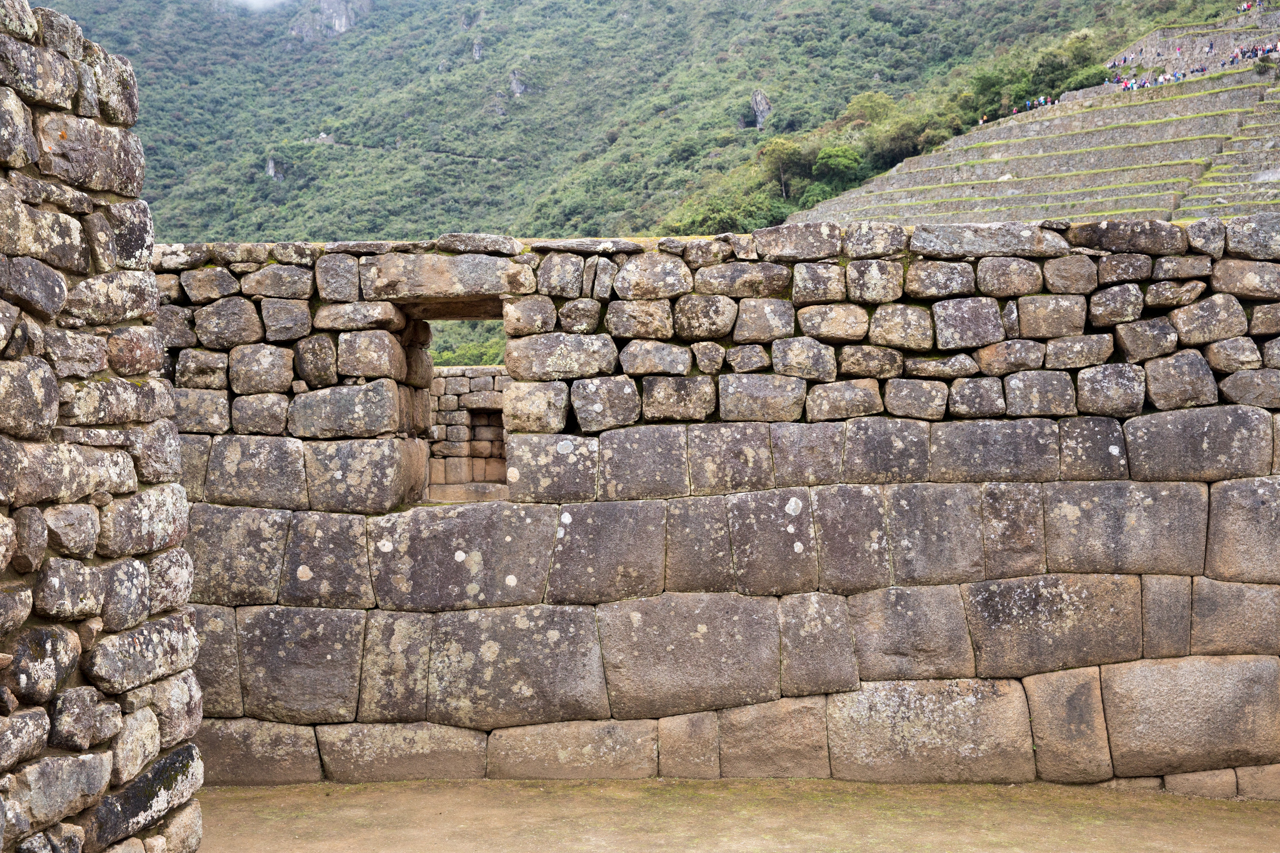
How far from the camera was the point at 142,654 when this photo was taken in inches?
163

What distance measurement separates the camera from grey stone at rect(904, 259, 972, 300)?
6.10 metres

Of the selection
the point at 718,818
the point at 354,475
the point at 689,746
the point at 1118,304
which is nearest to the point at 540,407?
the point at 354,475

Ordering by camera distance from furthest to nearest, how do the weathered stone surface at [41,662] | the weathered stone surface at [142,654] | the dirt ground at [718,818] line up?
1. the dirt ground at [718,818]
2. the weathered stone surface at [142,654]
3. the weathered stone surface at [41,662]

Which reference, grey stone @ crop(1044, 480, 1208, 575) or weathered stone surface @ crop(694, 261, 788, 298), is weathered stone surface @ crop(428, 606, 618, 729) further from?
grey stone @ crop(1044, 480, 1208, 575)

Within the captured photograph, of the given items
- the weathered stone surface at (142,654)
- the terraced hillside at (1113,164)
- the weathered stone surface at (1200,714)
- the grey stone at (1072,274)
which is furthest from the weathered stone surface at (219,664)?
the terraced hillside at (1113,164)

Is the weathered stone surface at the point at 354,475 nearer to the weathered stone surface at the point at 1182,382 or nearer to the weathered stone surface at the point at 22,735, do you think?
the weathered stone surface at the point at 22,735

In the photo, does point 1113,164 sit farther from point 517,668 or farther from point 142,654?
point 142,654

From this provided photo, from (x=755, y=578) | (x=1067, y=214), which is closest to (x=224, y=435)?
(x=755, y=578)

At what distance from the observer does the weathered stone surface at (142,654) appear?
3.89 m

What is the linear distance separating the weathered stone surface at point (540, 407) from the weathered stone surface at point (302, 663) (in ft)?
4.97

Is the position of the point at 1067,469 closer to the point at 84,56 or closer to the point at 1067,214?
the point at 84,56

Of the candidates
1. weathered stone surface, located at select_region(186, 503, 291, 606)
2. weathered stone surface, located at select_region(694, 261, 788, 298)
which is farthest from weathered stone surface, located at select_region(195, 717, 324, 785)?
weathered stone surface, located at select_region(694, 261, 788, 298)

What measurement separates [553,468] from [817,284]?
1.97m

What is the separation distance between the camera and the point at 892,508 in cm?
604
